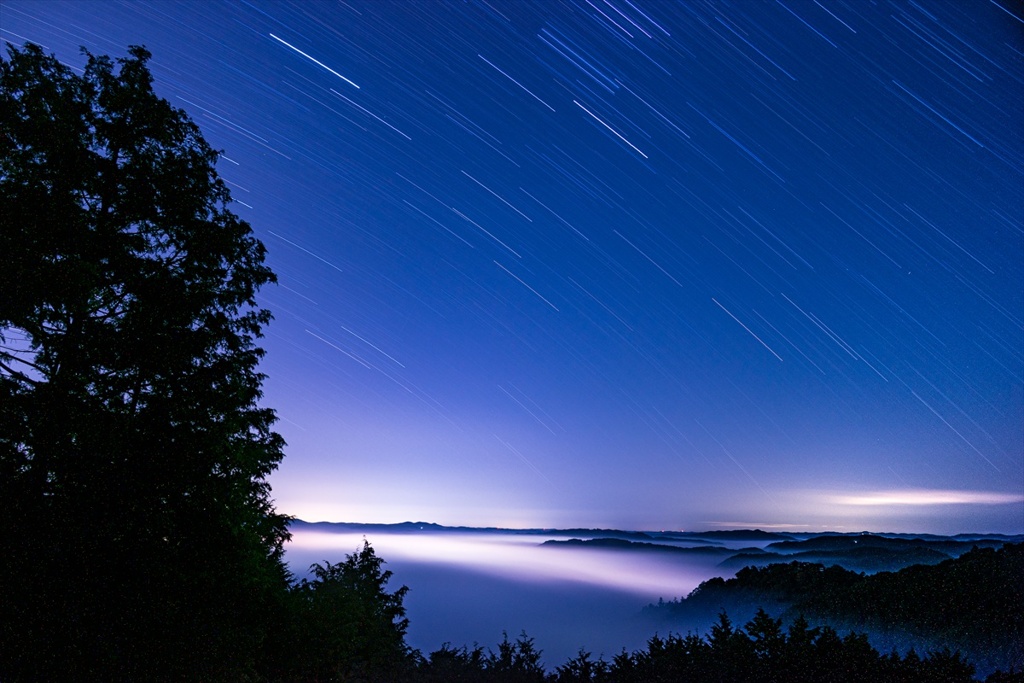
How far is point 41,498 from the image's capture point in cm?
923

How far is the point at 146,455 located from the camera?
10.2m

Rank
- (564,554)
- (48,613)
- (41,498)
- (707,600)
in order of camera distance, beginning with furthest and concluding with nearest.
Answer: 1. (564,554)
2. (707,600)
3. (41,498)
4. (48,613)

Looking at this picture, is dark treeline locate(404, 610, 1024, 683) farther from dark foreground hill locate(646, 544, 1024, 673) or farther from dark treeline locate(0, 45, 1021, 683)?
dark foreground hill locate(646, 544, 1024, 673)

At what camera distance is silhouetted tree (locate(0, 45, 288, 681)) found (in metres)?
8.97

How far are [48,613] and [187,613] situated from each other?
2210mm

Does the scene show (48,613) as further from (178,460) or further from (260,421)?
(260,421)

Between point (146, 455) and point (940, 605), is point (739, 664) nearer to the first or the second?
point (146, 455)

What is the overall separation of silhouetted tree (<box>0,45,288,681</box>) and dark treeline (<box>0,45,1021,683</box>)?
3cm

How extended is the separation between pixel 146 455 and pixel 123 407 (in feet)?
4.57

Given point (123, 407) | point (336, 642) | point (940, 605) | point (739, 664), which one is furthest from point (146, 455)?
point (940, 605)

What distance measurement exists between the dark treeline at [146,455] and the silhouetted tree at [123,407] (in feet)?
0.11

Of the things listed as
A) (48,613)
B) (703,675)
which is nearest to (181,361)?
(48,613)

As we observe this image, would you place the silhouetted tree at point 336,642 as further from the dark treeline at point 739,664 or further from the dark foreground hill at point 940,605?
the dark foreground hill at point 940,605

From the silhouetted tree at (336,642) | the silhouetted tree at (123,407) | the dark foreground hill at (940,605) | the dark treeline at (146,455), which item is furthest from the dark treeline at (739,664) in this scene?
the dark foreground hill at (940,605)
